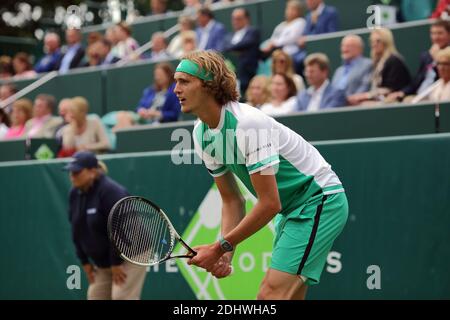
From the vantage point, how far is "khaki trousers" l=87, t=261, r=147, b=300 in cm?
873

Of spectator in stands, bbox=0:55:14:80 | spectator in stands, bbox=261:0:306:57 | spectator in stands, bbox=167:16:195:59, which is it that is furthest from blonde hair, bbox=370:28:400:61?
spectator in stands, bbox=0:55:14:80

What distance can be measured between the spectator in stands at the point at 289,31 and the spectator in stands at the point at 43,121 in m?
2.91

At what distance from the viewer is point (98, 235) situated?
8797mm

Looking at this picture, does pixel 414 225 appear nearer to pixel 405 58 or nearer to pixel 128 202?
pixel 128 202

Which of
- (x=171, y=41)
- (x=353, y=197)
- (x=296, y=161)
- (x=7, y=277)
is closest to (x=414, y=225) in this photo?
(x=353, y=197)

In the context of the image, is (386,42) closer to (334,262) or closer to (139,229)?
(334,262)

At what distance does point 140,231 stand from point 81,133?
536 cm

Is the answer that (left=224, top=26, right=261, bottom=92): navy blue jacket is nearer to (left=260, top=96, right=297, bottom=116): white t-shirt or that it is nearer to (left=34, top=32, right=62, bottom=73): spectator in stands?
(left=260, top=96, right=297, bottom=116): white t-shirt

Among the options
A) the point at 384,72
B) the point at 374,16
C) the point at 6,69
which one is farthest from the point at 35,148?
the point at 6,69

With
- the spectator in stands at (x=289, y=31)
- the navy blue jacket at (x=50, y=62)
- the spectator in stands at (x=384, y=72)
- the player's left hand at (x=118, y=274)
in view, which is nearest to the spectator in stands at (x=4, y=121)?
the navy blue jacket at (x=50, y=62)

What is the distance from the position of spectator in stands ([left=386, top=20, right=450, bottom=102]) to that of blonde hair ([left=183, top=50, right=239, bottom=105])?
4.15m

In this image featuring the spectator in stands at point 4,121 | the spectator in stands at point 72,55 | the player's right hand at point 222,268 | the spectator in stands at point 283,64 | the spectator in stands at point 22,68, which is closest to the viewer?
the player's right hand at point 222,268

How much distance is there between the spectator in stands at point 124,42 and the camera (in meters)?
14.8

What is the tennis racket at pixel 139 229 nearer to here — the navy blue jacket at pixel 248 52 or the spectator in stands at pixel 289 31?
the spectator in stands at pixel 289 31
